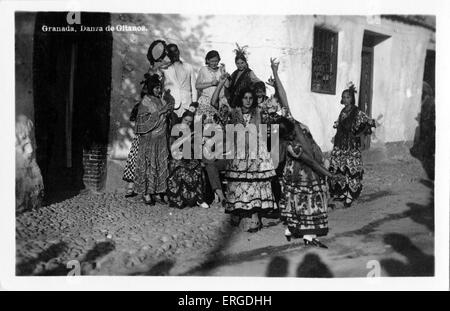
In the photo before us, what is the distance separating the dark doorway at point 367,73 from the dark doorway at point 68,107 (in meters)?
3.03

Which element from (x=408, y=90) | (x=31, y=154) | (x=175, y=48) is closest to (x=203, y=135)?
(x=175, y=48)

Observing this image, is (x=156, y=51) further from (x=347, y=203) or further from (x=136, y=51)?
(x=347, y=203)

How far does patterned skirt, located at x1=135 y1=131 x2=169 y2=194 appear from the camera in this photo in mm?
6281

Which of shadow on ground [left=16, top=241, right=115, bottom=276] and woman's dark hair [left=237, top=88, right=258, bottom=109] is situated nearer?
shadow on ground [left=16, top=241, right=115, bottom=276]

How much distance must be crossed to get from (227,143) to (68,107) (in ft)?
6.29

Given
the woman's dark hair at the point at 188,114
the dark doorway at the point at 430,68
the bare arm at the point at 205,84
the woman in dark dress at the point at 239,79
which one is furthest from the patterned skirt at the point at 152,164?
the dark doorway at the point at 430,68

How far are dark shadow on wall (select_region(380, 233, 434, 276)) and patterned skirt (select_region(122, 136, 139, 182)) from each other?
302cm

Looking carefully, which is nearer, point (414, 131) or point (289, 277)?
point (289, 277)

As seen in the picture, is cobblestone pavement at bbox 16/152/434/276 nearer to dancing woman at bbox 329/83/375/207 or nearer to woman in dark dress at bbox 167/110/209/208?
woman in dark dress at bbox 167/110/209/208

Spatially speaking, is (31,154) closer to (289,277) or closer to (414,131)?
(289,277)

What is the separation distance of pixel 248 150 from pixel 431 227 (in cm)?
227

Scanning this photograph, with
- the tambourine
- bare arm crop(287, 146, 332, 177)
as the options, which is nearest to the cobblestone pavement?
bare arm crop(287, 146, 332, 177)

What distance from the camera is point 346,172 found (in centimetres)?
647

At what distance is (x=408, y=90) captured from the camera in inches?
248
